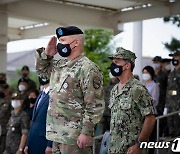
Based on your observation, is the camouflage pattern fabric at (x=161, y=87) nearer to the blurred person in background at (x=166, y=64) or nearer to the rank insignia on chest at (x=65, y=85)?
the blurred person in background at (x=166, y=64)

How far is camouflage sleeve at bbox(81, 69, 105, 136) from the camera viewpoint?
16.1 ft

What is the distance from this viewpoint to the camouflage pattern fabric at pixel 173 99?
9727 millimetres

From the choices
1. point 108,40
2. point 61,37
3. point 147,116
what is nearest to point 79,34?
point 61,37

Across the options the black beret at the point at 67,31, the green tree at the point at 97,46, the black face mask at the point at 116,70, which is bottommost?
the black face mask at the point at 116,70

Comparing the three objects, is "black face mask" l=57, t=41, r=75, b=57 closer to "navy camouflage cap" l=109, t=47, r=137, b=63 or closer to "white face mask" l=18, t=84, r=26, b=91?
"navy camouflage cap" l=109, t=47, r=137, b=63

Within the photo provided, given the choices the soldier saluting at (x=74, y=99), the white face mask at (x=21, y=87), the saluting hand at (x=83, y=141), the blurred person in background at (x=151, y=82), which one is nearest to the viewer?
the saluting hand at (x=83, y=141)

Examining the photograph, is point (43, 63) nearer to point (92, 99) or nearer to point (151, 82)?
point (92, 99)

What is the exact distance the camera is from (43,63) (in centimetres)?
541

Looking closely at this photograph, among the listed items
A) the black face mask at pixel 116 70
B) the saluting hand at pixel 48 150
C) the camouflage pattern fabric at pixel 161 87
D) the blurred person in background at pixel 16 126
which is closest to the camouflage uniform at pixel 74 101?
the saluting hand at pixel 48 150

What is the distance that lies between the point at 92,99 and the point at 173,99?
5108 millimetres

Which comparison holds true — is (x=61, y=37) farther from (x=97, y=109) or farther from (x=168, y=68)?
(x=168, y=68)

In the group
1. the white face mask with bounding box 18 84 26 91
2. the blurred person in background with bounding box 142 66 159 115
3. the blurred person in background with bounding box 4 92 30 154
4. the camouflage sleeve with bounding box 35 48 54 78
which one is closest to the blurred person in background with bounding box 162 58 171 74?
the blurred person in background with bounding box 142 66 159 115

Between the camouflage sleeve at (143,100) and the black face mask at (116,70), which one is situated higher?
the black face mask at (116,70)

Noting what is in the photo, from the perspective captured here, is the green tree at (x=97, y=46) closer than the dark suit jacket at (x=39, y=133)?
No
